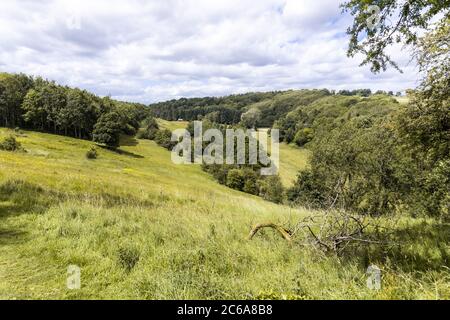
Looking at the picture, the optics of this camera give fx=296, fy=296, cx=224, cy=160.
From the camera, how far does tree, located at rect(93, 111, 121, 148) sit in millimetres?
69812

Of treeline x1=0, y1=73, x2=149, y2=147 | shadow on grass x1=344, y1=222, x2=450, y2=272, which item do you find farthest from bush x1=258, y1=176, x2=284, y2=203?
shadow on grass x1=344, y1=222, x2=450, y2=272

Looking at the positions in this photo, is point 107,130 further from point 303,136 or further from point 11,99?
point 303,136

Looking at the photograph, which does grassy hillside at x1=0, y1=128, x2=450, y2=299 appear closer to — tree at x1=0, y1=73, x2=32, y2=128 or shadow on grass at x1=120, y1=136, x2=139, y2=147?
shadow on grass at x1=120, y1=136, x2=139, y2=147

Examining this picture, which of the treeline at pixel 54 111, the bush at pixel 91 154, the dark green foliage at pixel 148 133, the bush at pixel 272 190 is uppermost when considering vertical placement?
the treeline at pixel 54 111

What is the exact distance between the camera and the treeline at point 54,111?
71562 mm

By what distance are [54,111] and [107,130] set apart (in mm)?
16522

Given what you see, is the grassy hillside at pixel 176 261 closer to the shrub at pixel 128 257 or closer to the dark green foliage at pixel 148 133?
the shrub at pixel 128 257

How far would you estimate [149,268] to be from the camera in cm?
511

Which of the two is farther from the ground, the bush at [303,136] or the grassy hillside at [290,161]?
the bush at [303,136]

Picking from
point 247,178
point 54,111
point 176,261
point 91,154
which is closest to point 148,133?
point 54,111

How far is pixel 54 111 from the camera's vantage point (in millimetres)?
74250

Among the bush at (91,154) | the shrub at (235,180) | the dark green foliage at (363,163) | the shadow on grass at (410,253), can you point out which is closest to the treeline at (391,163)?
the dark green foliage at (363,163)

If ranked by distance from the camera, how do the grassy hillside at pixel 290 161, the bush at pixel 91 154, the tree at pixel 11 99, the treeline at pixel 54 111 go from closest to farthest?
the bush at pixel 91 154 → the treeline at pixel 54 111 → the tree at pixel 11 99 → the grassy hillside at pixel 290 161
